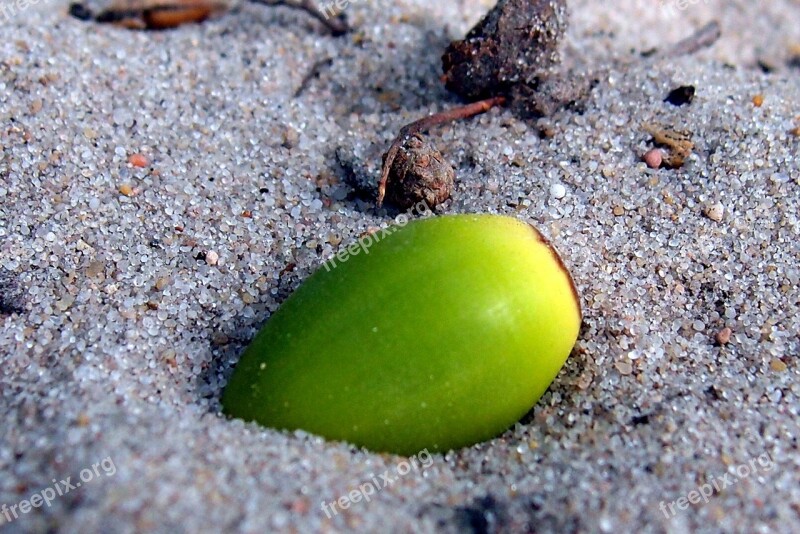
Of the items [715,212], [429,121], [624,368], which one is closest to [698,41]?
[715,212]

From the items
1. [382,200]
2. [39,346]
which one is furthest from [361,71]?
[39,346]

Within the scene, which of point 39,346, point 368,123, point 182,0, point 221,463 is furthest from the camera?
point 182,0

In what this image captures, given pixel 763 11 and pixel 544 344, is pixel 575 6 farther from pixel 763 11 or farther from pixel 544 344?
pixel 544 344

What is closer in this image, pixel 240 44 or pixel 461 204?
pixel 461 204
